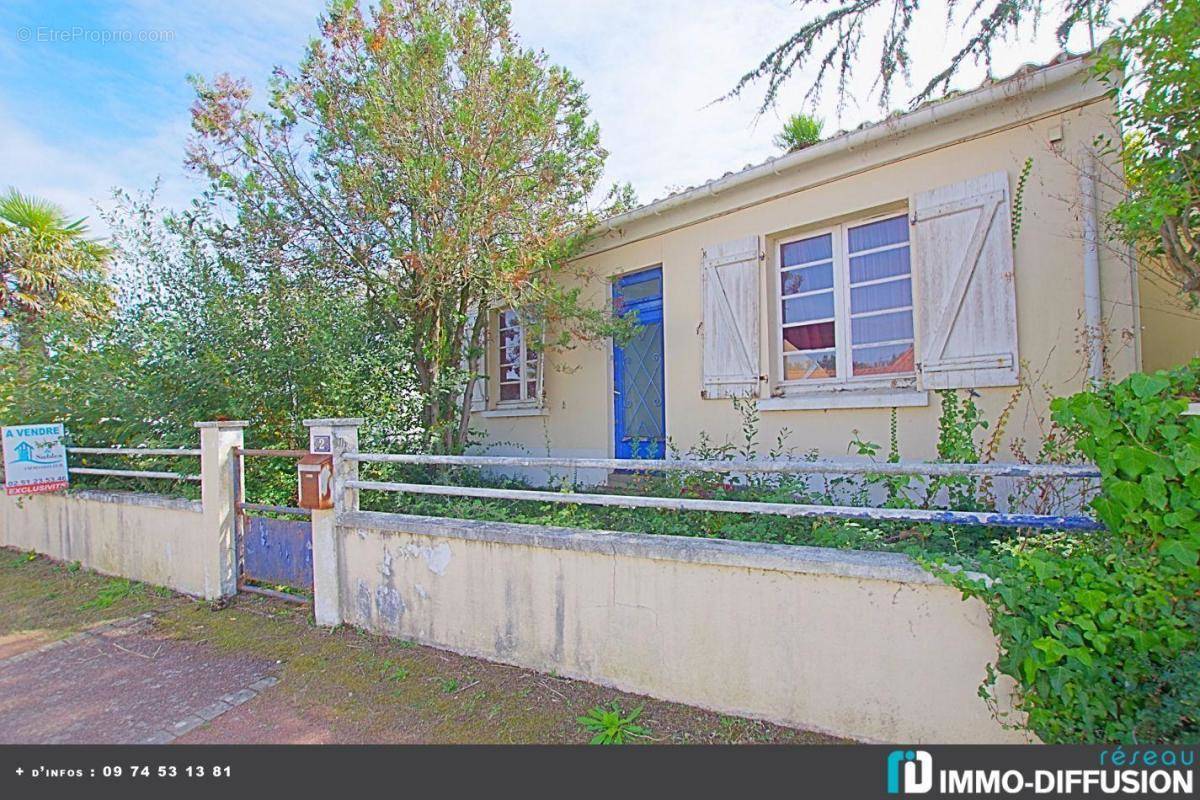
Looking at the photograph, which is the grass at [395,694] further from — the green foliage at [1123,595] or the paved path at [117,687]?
the green foliage at [1123,595]

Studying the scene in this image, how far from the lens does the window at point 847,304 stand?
483cm

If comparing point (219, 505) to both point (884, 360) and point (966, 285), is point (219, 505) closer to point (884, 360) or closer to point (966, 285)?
point (884, 360)

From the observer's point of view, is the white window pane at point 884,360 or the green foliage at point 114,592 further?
the green foliage at point 114,592

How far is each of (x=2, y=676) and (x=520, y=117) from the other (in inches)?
219

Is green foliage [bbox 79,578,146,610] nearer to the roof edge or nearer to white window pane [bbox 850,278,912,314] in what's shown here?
the roof edge

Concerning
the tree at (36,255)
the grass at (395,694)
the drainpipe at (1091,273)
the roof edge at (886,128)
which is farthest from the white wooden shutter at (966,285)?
the tree at (36,255)

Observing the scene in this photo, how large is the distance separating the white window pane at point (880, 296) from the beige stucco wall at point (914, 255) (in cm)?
29

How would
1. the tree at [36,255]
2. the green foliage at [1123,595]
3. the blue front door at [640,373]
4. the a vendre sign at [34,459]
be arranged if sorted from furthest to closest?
the tree at [36,255] < the blue front door at [640,373] < the a vendre sign at [34,459] < the green foliage at [1123,595]

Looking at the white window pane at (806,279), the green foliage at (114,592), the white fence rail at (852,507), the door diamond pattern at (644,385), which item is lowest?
the green foliage at (114,592)

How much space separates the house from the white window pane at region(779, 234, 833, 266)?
0.02m

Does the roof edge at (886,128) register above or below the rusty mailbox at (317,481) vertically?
above

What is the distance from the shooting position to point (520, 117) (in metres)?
5.36

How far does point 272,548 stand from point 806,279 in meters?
5.07
